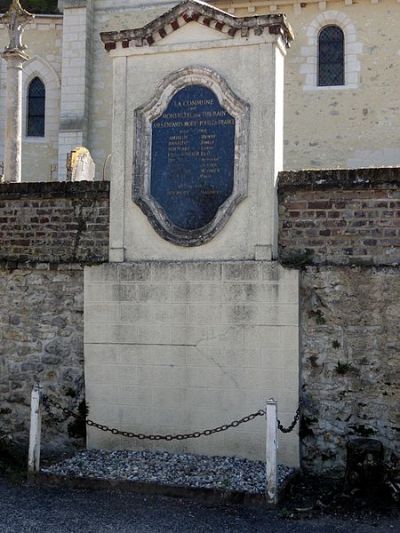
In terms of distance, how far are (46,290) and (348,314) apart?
354 centimetres

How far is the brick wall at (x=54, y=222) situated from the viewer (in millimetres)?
8633

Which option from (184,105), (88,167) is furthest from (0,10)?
(184,105)

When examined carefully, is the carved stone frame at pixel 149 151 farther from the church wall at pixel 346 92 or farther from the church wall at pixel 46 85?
the church wall at pixel 46 85

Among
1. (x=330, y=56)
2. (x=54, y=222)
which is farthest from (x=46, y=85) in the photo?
(x=54, y=222)

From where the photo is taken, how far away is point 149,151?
840cm

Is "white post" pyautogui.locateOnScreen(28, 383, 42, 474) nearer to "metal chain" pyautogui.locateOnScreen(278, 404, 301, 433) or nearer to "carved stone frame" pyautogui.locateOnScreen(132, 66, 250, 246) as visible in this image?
"carved stone frame" pyautogui.locateOnScreen(132, 66, 250, 246)

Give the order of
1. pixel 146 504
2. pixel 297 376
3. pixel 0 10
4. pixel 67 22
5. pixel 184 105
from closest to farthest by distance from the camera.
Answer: pixel 146 504, pixel 297 376, pixel 184 105, pixel 67 22, pixel 0 10

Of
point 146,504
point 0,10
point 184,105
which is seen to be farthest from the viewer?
point 0,10

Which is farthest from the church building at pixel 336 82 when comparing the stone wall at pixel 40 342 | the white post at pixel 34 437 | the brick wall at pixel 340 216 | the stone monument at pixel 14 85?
the white post at pixel 34 437

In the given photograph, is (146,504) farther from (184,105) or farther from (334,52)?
(334,52)

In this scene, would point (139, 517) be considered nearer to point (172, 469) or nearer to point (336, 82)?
point (172, 469)

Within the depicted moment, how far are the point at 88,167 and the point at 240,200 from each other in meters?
4.49

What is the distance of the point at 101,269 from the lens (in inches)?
331

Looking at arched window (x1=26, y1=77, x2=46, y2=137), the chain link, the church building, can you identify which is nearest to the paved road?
the chain link
